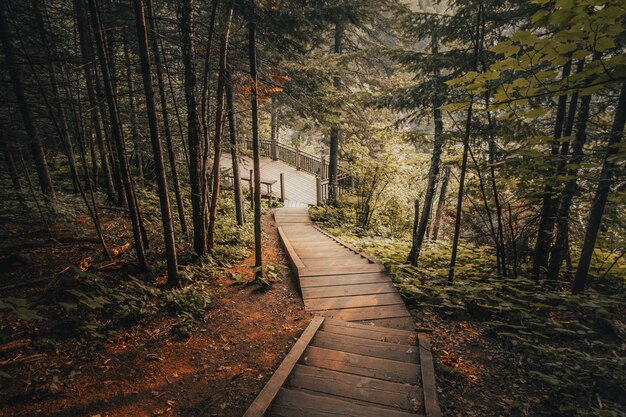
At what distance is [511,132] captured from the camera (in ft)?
19.0

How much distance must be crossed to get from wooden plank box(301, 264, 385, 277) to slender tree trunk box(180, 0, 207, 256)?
2.57m

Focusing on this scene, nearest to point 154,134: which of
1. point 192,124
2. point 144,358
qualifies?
point 192,124

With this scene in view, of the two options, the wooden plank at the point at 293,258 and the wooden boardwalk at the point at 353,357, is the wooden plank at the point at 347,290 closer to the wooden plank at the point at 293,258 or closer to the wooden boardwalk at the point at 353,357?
the wooden boardwalk at the point at 353,357

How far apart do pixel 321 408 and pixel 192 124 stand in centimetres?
543

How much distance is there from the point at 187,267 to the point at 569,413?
6082 mm

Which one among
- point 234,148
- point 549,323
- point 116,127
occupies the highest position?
point 234,148

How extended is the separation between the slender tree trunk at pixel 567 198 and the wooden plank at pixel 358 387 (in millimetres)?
3533

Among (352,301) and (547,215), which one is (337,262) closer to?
(352,301)

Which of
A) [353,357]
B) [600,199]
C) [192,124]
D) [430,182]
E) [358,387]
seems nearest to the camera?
[358,387]

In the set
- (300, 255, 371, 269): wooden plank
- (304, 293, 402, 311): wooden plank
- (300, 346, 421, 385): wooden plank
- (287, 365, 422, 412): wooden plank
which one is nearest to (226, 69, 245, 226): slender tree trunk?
(300, 255, 371, 269): wooden plank

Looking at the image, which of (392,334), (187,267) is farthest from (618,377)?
(187,267)

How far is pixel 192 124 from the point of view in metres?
5.93

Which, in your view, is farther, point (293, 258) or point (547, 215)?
point (293, 258)

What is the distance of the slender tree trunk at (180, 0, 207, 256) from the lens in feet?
18.2
